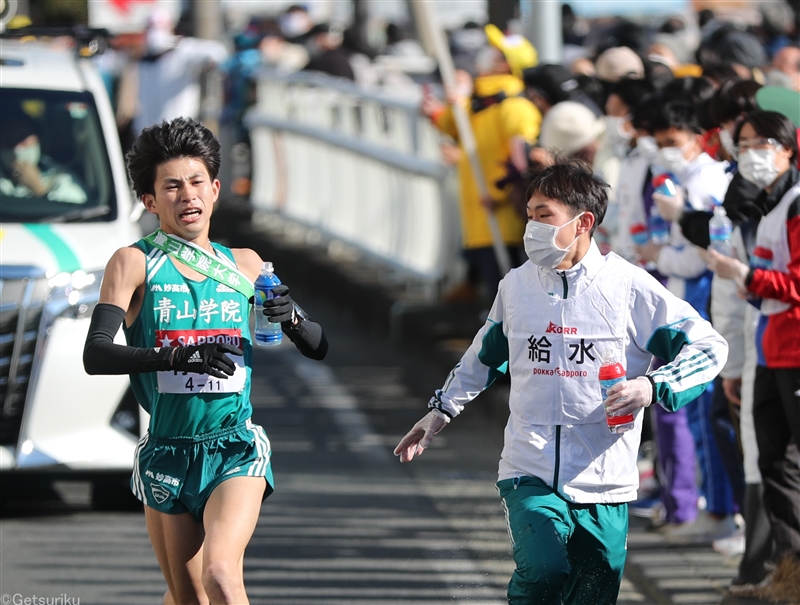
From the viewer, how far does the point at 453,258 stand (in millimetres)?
11906

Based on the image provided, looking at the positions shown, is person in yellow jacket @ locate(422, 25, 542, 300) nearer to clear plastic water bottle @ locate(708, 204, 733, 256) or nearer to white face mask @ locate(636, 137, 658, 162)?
white face mask @ locate(636, 137, 658, 162)

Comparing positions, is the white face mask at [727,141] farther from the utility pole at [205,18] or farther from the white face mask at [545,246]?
the utility pole at [205,18]

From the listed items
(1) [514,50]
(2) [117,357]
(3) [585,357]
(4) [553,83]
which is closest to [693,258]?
(3) [585,357]

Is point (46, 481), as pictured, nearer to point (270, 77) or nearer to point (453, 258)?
point (453, 258)

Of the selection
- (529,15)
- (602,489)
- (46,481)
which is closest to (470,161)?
(529,15)

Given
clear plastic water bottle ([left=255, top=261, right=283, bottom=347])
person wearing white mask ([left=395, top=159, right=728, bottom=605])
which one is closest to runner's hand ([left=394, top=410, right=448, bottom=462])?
person wearing white mask ([left=395, top=159, right=728, bottom=605])

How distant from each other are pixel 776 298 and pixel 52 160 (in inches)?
162

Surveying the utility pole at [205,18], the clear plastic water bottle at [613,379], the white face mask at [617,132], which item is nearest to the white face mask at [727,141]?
the white face mask at [617,132]

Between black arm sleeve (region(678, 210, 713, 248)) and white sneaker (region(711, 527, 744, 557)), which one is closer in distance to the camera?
black arm sleeve (region(678, 210, 713, 248))

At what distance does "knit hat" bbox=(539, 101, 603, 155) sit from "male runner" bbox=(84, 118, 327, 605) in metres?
4.09

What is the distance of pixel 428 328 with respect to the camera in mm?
11422

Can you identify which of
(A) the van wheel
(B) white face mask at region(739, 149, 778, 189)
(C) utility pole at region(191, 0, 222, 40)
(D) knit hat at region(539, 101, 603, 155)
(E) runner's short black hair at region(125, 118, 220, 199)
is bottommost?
(C) utility pole at region(191, 0, 222, 40)

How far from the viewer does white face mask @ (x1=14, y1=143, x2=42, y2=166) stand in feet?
26.3

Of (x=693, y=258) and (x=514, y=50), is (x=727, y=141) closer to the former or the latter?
(x=693, y=258)
